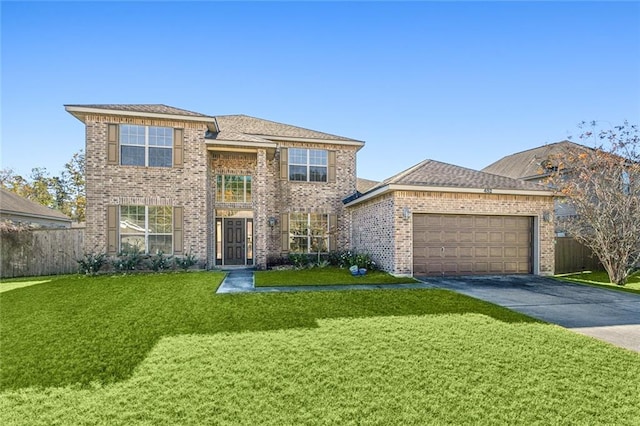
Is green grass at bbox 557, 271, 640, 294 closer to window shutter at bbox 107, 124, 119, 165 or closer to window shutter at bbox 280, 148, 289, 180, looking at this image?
window shutter at bbox 280, 148, 289, 180

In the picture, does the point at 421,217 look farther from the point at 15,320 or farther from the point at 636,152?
the point at 15,320

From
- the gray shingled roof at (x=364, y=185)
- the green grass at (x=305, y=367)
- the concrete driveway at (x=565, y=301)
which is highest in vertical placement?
the gray shingled roof at (x=364, y=185)

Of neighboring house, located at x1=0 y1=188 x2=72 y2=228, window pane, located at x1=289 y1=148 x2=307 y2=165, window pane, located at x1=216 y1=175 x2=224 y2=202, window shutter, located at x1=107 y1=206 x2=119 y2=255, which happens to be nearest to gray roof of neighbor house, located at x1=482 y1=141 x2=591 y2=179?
window pane, located at x1=289 y1=148 x2=307 y2=165

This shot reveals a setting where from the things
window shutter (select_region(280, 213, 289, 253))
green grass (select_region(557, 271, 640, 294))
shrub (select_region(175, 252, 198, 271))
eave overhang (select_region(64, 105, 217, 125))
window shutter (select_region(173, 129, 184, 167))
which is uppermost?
eave overhang (select_region(64, 105, 217, 125))

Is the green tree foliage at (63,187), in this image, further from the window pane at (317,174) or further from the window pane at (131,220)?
the window pane at (317,174)

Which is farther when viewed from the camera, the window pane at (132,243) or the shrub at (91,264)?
the window pane at (132,243)

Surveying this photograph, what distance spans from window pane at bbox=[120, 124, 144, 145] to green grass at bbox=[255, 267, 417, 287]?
689cm

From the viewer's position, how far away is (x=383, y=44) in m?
12.8

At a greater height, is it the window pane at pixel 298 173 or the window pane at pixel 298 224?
the window pane at pixel 298 173

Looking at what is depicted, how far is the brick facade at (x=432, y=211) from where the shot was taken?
35.7 ft

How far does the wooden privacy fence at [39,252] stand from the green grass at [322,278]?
9.16 meters

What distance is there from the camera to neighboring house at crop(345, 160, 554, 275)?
1095 centimetres

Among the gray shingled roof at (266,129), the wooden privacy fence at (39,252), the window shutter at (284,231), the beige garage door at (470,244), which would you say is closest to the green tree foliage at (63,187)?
the wooden privacy fence at (39,252)

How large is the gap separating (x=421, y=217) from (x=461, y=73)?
7.18 meters
